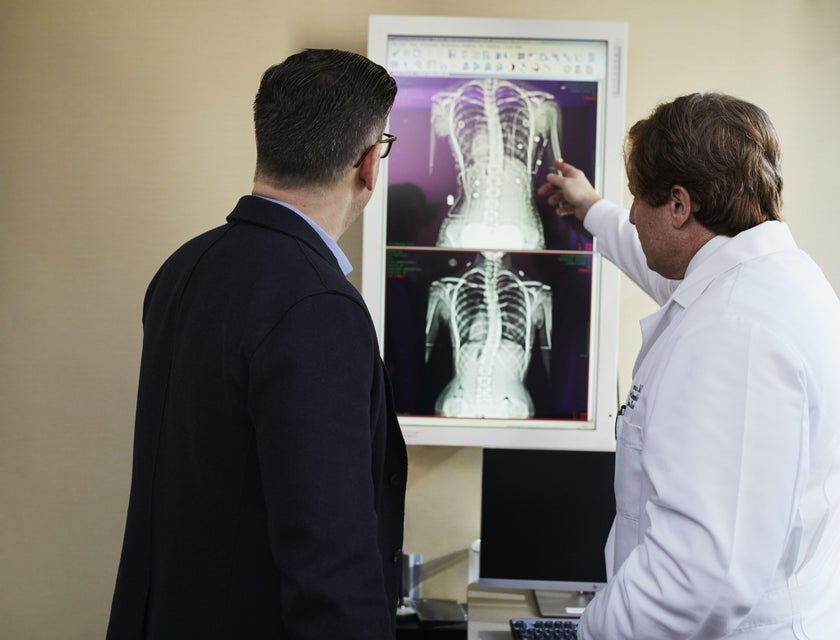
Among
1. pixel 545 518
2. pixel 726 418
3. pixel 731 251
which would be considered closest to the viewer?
pixel 726 418

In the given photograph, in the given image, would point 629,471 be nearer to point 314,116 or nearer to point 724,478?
point 724,478

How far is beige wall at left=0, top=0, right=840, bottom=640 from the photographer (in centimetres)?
185

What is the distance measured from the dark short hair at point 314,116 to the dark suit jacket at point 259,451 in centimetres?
6

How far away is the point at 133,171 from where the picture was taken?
187 cm

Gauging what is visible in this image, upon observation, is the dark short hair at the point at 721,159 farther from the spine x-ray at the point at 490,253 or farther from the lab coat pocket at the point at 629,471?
the spine x-ray at the point at 490,253

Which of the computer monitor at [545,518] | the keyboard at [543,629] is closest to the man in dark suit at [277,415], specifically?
the keyboard at [543,629]

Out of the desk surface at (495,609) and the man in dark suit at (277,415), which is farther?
the desk surface at (495,609)

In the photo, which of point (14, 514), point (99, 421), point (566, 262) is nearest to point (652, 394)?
point (566, 262)

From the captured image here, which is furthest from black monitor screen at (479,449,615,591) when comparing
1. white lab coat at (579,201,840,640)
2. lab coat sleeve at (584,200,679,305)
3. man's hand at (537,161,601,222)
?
white lab coat at (579,201,840,640)

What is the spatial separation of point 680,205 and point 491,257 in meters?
0.70

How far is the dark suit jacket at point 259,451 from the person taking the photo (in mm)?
811

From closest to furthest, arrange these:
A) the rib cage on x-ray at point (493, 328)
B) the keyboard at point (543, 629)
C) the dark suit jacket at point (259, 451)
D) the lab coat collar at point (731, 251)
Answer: the dark suit jacket at point (259, 451)
the lab coat collar at point (731, 251)
the keyboard at point (543, 629)
the rib cage on x-ray at point (493, 328)

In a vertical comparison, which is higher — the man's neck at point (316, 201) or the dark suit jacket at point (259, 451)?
the man's neck at point (316, 201)

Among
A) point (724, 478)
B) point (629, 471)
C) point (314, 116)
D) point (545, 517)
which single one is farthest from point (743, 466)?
point (545, 517)
